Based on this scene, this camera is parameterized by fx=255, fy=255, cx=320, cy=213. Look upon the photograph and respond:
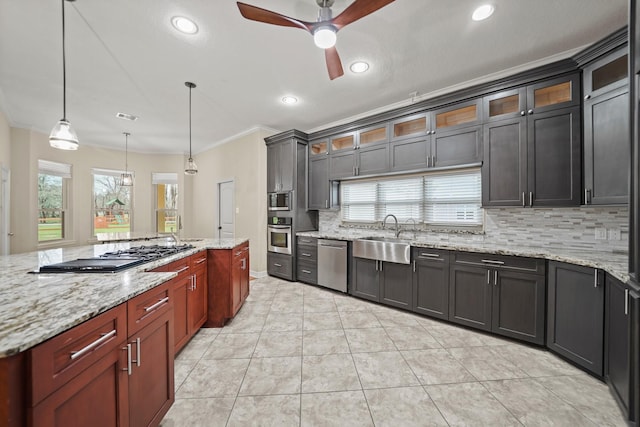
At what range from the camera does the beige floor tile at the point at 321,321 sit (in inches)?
109

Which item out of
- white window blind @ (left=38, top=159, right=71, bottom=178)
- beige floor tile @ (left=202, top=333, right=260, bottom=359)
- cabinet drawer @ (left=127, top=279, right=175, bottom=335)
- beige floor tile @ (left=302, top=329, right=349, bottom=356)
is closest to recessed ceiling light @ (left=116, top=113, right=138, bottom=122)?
white window blind @ (left=38, top=159, right=71, bottom=178)

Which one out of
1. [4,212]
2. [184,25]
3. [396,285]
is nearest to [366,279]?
[396,285]

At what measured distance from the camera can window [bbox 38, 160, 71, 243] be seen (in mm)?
4988

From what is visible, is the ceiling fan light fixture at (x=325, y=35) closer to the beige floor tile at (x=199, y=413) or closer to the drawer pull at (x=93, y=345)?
the drawer pull at (x=93, y=345)

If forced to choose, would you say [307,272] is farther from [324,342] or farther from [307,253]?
[324,342]

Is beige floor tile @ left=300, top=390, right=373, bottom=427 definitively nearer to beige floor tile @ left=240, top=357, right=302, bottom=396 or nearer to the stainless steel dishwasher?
beige floor tile @ left=240, top=357, right=302, bottom=396

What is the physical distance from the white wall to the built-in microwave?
175mm

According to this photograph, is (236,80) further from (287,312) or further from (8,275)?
(287,312)

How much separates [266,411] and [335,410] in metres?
0.44

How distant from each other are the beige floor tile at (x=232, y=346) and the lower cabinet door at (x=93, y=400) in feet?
3.79

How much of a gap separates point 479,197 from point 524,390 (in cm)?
202

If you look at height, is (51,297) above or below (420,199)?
below

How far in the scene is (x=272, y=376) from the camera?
1949 millimetres

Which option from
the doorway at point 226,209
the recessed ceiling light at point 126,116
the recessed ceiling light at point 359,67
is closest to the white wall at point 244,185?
the doorway at point 226,209
